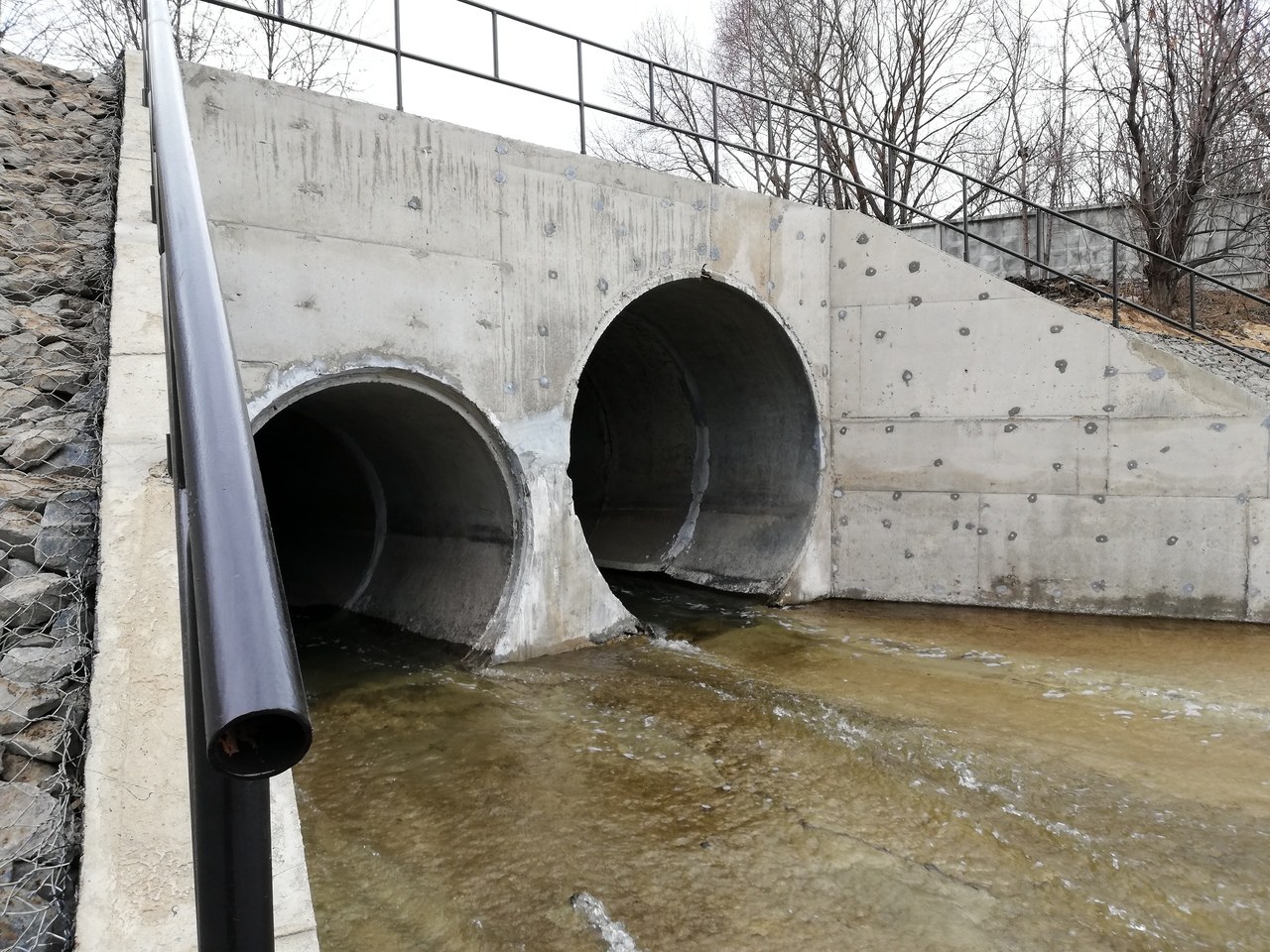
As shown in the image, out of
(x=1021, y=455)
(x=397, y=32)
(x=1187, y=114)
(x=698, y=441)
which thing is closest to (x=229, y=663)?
(x=397, y=32)

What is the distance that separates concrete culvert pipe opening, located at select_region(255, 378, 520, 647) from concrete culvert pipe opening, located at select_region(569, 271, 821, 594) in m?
2.55

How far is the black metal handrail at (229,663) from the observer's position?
0.85 metres

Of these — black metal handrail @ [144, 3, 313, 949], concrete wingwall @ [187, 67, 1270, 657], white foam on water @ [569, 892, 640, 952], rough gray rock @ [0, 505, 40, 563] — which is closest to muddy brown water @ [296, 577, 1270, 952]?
white foam on water @ [569, 892, 640, 952]

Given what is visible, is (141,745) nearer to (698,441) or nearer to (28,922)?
(28,922)

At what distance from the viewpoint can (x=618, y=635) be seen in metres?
7.64

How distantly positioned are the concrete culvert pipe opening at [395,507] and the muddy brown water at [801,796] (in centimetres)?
69

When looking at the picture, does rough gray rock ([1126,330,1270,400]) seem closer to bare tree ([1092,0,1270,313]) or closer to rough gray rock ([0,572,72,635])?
bare tree ([1092,0,1270,313])

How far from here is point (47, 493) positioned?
2.91m

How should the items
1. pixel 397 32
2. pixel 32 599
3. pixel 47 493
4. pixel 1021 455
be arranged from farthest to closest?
pixel 1021 455, pixel 397 32, pixel 47 493, pixel 32 599

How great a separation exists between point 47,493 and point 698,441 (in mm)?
8368

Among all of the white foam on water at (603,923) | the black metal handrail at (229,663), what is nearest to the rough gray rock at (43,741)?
the black metal handrail at (229,663)

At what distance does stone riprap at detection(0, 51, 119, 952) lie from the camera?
6.14ft

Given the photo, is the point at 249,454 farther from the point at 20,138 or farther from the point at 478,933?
the point at 20,138

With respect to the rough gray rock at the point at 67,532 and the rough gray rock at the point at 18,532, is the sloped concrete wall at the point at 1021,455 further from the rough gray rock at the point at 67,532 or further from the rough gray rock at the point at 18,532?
the rough gray rock at the point at 18,532
